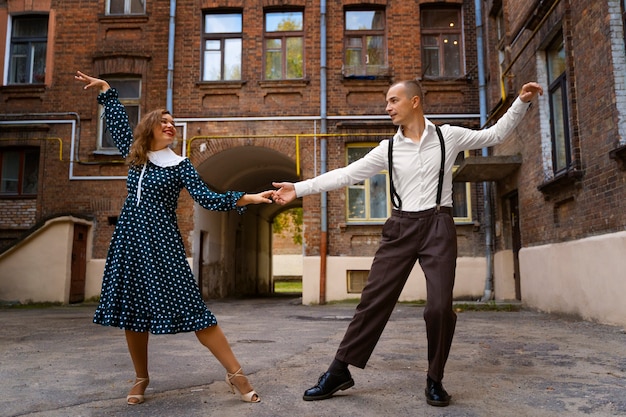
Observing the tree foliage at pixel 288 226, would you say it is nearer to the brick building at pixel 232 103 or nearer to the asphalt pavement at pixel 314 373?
the brick building at pixel 232 103

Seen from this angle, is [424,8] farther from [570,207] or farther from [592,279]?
[592,279]

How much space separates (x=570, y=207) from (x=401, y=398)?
6332mm

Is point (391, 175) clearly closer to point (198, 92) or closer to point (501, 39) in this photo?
point (501, 39)

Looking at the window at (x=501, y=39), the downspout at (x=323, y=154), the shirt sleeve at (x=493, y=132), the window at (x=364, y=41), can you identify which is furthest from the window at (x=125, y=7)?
the shirt sleeve at (x=493, y=132)

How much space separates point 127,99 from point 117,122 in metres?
11.4

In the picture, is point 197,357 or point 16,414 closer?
point 16,414

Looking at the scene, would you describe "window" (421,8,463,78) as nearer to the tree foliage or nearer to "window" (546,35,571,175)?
"window" (546,35,571,175)

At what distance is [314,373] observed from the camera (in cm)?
422

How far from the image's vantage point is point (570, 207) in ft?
28.2

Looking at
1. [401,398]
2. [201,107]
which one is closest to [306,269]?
[201,107]

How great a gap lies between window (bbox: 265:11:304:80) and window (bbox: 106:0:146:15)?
3.33 metres

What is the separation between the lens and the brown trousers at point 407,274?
3.26 meters

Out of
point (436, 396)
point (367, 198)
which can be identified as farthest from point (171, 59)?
point (436, 396)

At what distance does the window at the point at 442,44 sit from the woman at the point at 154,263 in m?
11.5
